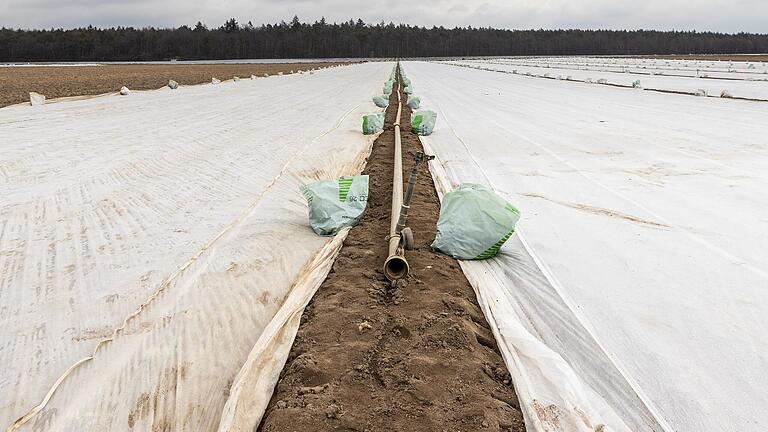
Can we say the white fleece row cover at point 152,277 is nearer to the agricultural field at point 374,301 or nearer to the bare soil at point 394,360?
the agricultural field at point 374,301

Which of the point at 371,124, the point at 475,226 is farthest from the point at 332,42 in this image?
the point at 475,226

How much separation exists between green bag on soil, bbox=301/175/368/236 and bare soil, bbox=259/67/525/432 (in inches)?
20.9

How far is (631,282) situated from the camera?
2674mm

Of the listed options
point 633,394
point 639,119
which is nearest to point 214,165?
point 633,394

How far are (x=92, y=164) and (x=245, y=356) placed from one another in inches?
158

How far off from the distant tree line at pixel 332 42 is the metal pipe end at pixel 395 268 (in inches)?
2781

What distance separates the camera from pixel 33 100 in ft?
33.8

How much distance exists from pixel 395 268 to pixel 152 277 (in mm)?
1326

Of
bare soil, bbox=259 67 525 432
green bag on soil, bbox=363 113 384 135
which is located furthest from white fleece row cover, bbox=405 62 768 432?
green bag on soil, bbox=363 113 384 135

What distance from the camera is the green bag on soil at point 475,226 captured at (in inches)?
115

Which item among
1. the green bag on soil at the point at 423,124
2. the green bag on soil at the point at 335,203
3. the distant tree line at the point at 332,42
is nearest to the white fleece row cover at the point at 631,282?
the green bag on soil at the point at 335,203

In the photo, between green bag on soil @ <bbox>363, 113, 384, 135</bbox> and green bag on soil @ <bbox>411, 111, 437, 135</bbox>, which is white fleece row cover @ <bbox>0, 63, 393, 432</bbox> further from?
green bag on soil @ <bbox>411, 111, 437, 135</bbox>

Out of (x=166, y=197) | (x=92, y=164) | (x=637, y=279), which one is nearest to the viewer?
(x=637, y=279)

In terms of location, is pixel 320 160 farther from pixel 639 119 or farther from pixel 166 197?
pixel 639 119
